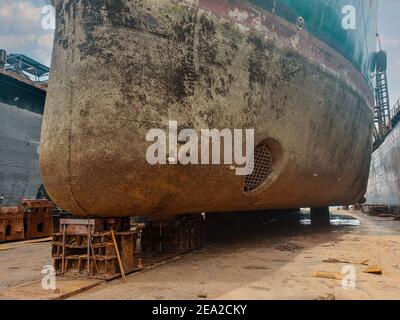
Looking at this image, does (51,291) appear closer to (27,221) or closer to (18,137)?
(27,221)

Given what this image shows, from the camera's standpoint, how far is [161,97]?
554cm

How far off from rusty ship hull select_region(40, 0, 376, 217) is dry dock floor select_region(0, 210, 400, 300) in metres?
1.09

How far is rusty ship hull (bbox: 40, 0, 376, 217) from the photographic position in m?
5.25

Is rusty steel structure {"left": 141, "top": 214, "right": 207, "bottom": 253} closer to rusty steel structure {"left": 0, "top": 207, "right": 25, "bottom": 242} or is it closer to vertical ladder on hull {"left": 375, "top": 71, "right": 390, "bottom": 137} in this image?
rusty steel structure {"left": 0, "top": 207, "right": 25, "bottom": 242}

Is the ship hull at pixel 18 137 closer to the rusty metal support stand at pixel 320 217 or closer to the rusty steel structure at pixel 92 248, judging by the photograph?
the rusty steel structure at pixel 92 248

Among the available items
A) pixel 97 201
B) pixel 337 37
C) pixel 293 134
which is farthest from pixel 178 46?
pixel 337 37

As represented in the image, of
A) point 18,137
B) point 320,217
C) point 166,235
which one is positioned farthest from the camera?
point 18,137

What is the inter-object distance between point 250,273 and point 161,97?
124 inches
